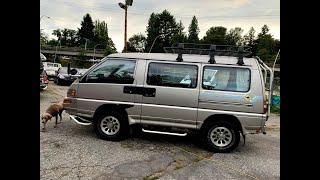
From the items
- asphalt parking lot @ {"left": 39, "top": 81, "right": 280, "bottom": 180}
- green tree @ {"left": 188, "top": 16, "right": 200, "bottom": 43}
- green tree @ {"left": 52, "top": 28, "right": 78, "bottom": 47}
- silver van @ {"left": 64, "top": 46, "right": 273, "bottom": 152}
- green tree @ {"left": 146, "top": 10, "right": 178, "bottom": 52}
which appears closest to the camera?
asphalt parking lot @ {"left": 39, "top": 81, "right": 280, "bottom": 180}

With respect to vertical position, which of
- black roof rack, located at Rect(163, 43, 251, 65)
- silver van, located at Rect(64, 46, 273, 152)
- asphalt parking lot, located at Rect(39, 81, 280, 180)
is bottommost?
asphalt parking lot, located at Rect(39, 81, 280, 180)

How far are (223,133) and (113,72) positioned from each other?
2.80 m

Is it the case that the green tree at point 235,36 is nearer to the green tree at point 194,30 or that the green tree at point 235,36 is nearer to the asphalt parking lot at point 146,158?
the green tree at point 194,30

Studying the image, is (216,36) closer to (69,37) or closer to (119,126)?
(69,37)

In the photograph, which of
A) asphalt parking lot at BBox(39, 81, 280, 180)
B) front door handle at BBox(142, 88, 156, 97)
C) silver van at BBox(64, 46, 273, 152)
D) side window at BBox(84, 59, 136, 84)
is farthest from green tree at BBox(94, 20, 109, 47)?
front door handle at BBox(142, 88, 156, 97)

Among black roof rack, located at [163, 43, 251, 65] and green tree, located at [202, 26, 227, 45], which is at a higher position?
green tree, located at [202, 26, 227, 45]

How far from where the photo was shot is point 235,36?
347 feet

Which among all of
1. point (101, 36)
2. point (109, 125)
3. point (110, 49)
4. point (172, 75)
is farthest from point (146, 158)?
point (101, 36)

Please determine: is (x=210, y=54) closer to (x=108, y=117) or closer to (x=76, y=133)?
(x=108, y=117)

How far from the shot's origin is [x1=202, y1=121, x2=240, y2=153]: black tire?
25.4 feet

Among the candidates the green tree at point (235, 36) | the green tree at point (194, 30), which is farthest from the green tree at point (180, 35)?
the green tree at point (235, 36)

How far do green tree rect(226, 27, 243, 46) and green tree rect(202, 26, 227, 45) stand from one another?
7.74 ft

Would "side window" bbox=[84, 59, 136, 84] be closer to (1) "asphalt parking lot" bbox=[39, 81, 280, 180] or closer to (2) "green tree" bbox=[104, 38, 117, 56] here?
(1) "asphalt parking lot" bbox=[39, 81, 280, 180]
